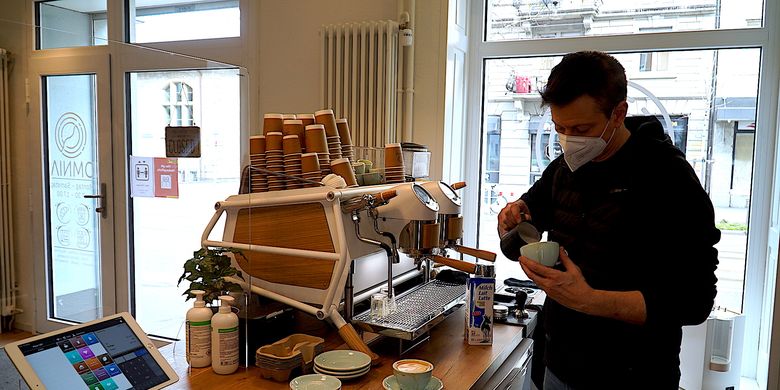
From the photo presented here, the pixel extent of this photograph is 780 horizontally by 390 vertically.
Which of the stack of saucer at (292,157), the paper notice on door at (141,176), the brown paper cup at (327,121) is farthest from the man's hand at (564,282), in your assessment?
the paper notice on door at (141,176)

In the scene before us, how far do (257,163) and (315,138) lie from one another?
20cm

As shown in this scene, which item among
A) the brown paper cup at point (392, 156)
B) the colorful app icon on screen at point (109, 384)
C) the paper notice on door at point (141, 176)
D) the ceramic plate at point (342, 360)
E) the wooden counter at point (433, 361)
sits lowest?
the wooden counter at point (433, 361)

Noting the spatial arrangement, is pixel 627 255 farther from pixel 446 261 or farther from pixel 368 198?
pixel 368 198

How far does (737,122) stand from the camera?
305cm

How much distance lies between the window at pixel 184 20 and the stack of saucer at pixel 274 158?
1.98m

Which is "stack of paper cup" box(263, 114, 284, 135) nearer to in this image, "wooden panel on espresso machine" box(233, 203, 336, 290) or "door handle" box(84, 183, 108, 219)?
"wooden panel on espresso machine" box(233, 203, 336, 290)

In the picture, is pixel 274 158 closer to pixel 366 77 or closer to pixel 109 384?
pixel 109 384

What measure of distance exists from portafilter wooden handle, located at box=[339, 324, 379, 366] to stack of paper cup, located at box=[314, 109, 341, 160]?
25.2 inches

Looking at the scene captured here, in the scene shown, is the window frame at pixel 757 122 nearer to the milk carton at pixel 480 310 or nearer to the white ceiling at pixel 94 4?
the milk carton at pixel 480 310

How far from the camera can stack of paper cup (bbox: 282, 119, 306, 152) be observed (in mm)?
1927

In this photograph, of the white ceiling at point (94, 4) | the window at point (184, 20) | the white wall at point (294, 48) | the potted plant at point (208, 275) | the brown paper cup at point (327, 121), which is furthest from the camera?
the white ceiling at point (94, 4)

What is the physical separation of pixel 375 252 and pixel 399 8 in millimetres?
1699

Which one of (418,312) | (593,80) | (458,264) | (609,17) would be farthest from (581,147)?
(609,17)

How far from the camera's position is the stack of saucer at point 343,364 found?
148cm
